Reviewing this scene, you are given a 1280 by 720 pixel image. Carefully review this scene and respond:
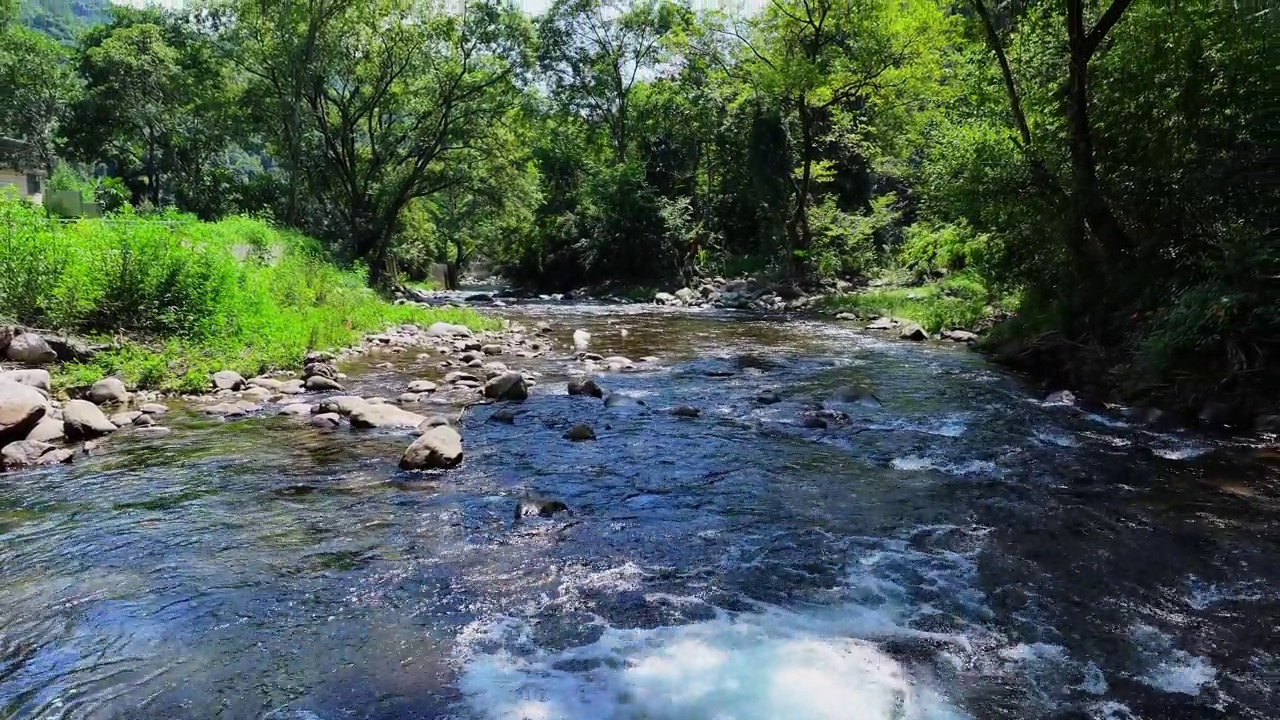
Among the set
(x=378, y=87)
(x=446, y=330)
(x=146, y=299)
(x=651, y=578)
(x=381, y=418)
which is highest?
(x=378, y=87)

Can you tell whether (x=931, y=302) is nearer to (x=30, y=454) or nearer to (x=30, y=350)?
(x=30, y=350)

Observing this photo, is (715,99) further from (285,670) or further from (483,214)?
(285,670)

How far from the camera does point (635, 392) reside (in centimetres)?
1223

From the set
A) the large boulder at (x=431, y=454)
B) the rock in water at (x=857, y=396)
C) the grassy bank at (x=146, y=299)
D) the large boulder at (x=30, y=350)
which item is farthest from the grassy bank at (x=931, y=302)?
the large boulder at (x=30, y=350)

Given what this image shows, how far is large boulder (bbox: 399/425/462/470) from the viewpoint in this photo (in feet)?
25.8

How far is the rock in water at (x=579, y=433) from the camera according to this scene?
9250mm

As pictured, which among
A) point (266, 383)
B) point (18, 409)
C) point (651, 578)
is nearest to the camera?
point (651, 578)

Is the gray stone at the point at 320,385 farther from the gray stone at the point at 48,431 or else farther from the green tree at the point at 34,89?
the green tree at the point at 34,89

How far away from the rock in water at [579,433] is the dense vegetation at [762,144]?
266 inches

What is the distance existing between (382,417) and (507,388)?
2296 mm

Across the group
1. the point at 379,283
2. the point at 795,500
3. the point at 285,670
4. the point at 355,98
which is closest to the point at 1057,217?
the point at 795,500

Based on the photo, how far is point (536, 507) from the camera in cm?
671

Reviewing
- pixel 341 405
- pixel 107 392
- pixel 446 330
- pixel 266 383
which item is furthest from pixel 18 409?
pixel 446 330

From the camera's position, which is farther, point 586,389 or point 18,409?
point 586,389
